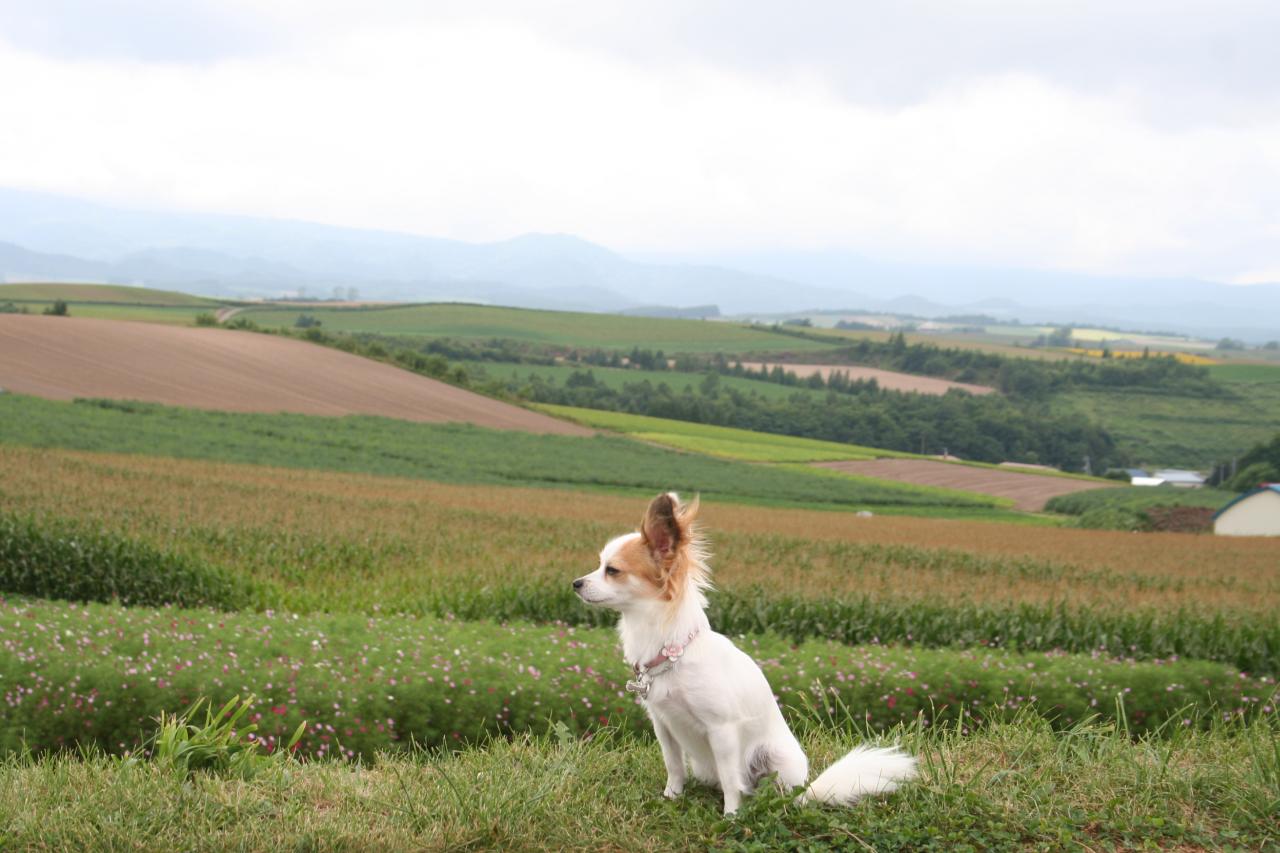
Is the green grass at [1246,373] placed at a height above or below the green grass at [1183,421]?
above

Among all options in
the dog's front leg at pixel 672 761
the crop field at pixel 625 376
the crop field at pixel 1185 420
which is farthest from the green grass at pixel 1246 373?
the dog's front leg at pixel 672 761

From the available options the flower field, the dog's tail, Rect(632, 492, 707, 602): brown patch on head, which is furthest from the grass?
Rect(632, 492, 707, 602): brown patch on head

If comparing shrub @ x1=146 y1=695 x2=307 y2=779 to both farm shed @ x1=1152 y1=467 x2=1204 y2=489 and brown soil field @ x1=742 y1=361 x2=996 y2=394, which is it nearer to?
farm shed @ x1=1152 y1=467 x2=1204 y2=489

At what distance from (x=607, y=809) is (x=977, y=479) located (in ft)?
217

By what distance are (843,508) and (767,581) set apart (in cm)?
3428

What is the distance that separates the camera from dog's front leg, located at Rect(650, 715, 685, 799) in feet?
18.0

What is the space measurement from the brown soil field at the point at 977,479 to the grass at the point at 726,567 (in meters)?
33.5

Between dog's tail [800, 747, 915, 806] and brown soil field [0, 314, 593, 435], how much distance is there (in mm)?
49751

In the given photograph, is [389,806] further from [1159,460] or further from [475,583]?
[1159,460]

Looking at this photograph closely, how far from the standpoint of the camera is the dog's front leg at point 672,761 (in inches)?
216

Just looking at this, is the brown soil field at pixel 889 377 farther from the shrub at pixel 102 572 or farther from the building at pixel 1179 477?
the shrub at pixel 102 572

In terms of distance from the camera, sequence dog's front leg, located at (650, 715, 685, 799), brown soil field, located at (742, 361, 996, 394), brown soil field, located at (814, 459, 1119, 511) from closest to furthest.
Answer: dog's front leg, located at (650, 715, 685, 799) → brown soil field, located at (814, 459, 1119, 511) → brown soil field, located at (742, 361, 996, 394)

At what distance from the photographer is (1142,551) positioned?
2822cm

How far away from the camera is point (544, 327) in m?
149
